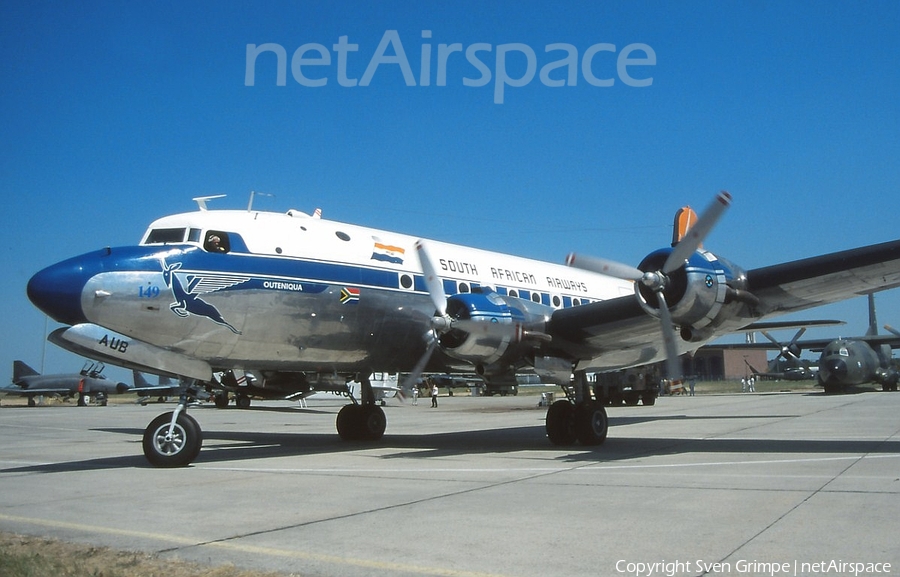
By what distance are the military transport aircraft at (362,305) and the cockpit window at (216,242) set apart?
0.02 meters

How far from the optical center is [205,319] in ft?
35.9

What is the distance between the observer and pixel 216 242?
37.1 ft

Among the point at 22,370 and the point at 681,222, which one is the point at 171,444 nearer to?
the point at 681,222

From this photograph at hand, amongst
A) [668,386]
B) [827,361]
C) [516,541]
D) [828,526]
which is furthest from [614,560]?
[668,386]

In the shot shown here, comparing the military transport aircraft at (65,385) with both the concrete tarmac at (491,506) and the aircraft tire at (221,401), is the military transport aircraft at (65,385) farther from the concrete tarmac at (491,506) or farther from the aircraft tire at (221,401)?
the concrete tarmac at (491,506)

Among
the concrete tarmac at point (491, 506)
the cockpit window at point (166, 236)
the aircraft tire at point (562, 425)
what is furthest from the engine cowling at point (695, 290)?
the cockpit window at point (166, 236)

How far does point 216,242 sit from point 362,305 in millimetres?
2618

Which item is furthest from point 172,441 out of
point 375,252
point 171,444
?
point 375,252

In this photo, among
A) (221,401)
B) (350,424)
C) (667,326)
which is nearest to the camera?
(667,326)

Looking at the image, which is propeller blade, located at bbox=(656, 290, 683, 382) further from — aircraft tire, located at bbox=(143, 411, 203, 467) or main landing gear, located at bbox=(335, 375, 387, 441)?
aircraft tire, located at bbox=(143, 411, 203, 467)

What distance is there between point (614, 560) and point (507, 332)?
23.4 ft

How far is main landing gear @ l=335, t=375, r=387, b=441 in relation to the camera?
15.2m

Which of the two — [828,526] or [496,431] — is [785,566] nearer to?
[828,526]

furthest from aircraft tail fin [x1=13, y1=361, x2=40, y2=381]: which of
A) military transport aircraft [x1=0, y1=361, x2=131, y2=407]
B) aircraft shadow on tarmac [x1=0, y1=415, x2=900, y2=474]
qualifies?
aircraft shadow on tarmac [x1=0, y1=415, x2=900, y2=474]
